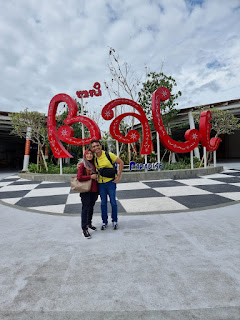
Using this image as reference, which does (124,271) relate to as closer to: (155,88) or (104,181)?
(104,181)

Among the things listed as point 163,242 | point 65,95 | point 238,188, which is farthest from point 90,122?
point 163,242

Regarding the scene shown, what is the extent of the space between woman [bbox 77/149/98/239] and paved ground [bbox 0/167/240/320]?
22 cm

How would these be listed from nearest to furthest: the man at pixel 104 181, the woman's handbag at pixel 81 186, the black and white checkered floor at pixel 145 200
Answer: the woman's handbag at pixel 81 186 < the man at pixel 104 181 < the black and white checkered floor at pixel 145 200

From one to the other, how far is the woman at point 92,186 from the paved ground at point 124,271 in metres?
0.22

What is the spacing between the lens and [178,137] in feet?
112

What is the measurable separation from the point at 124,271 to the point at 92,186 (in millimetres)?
1475

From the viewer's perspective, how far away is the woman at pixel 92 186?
3301 mm

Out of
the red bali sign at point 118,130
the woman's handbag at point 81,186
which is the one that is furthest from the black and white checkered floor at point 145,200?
the red bali sign at point 118,130

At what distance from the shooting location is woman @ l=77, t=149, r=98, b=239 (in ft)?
10.8

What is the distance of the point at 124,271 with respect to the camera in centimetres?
228

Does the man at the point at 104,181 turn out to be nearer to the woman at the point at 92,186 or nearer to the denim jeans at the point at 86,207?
the woman at the point at 92,186

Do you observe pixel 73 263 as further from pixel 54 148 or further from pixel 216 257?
pixel 54 148

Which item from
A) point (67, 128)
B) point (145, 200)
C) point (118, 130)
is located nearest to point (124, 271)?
point (145, 200)

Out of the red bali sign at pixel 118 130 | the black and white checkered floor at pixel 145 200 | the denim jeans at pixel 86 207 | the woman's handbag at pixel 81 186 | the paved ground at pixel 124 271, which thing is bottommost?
the paved ground at pixel 124 271
